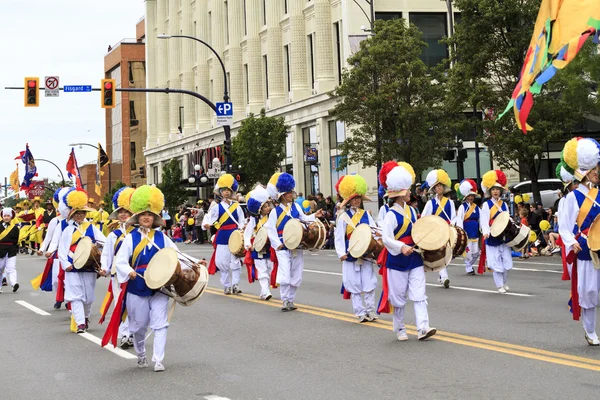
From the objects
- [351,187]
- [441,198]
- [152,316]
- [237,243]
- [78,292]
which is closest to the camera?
[152,316]

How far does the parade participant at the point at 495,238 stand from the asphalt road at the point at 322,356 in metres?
0.41

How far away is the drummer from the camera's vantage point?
12.7 m

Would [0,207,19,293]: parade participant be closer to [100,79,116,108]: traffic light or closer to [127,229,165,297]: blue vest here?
[127,229,165,297]: blue vest

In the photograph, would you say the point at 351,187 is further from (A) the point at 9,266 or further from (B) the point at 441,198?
(A) the point at 9,266

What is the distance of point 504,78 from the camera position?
1176 inches

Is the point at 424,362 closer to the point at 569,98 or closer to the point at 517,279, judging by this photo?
the point at 517,279

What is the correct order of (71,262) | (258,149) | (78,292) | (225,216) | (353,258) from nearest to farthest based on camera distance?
(353,258)
(78,292)
(71,262)
(225,216)
(258,149)

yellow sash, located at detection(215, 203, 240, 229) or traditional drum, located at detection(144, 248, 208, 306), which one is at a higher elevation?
yellow sash, located at detection(215, 203, 240, 229)

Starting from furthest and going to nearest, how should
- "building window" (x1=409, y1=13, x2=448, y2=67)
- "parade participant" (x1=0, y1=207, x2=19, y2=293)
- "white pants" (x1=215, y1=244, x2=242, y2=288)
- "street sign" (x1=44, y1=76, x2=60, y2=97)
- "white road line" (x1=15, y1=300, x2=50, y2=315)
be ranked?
"building window" (x1=409, y1=13, x2=448, y2=67), "street sign" (x1=44, y1=76, x2=60, y2=97), "parade participant" (x1=0, y1=207, x2=19, y2=293), "white pants" (x1=215, y1=244, x2=242, y2=288), "white road line" (x1=15, y1=300, x2=50, y2=315)

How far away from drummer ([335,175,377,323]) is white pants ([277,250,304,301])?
2.10 meters

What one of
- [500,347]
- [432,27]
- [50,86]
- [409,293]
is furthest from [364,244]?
[432,27]

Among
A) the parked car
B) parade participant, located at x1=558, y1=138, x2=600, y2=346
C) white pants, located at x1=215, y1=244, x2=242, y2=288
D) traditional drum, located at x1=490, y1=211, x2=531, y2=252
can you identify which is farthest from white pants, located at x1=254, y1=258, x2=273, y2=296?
the parked car

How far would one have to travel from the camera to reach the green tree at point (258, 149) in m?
49.9

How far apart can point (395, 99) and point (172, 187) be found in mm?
33291
